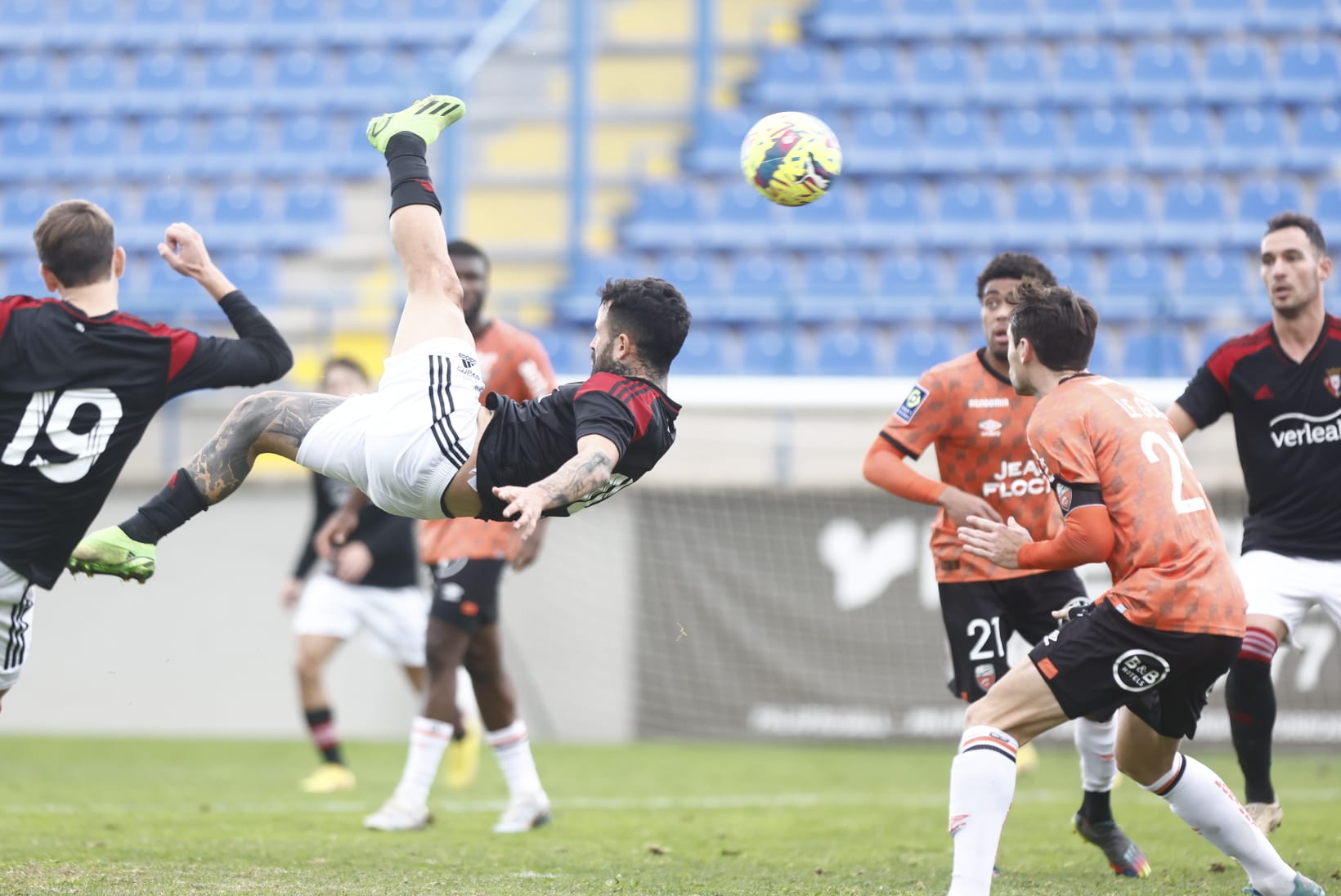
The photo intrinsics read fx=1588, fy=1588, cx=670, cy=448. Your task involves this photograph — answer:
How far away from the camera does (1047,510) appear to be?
6.99 m

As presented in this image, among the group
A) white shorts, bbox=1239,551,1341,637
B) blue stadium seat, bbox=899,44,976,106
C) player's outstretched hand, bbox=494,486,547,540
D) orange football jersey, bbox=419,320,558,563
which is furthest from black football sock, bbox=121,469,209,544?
blue stadium seat, bbox=899,44,976,106

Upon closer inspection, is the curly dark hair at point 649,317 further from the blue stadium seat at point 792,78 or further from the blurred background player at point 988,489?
the blue stadium seat at point 792,78

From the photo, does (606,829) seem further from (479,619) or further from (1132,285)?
(1132,285)

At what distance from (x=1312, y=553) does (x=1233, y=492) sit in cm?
540

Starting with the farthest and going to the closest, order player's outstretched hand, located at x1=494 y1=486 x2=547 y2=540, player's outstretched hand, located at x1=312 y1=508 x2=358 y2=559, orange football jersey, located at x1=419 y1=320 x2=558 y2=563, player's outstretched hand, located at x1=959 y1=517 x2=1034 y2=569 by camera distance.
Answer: player's outstretched hand, located at x1=312 y1=508 x2=358 y2=559 → orange football jersey, located at x1=419 y1=320 x2=558 y2=563 → player's outstretched hand, located at x1=959 y1=517 x2=1034 y2=569 → player's outstretched hand, located at x1=494 y1=486 x2=547 y2=540

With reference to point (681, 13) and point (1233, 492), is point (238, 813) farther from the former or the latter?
point (681, 13)

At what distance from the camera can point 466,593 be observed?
26.8ft

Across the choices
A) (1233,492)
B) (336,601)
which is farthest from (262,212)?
(1233,492)

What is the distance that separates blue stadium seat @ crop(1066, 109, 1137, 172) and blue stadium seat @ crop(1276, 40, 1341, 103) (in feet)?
5.27

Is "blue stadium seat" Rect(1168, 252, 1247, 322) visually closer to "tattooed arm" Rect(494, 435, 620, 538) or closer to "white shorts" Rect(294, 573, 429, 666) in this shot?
"white shorts" Rect(294, 573, 429, 666)

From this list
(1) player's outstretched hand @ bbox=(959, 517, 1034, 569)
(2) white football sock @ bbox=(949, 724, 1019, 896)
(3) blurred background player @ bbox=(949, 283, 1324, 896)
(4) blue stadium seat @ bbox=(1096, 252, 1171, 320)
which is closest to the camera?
(2) white football sock @ bbox=(949, 724, 1019, 896)

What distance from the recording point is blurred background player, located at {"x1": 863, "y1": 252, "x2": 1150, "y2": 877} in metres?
6.81

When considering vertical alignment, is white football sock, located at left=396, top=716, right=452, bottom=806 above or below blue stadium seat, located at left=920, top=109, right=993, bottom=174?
below

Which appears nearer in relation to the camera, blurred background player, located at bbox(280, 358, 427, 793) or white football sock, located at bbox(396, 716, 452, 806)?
white football sock, located at bbox(396, 716, 452, 806)
